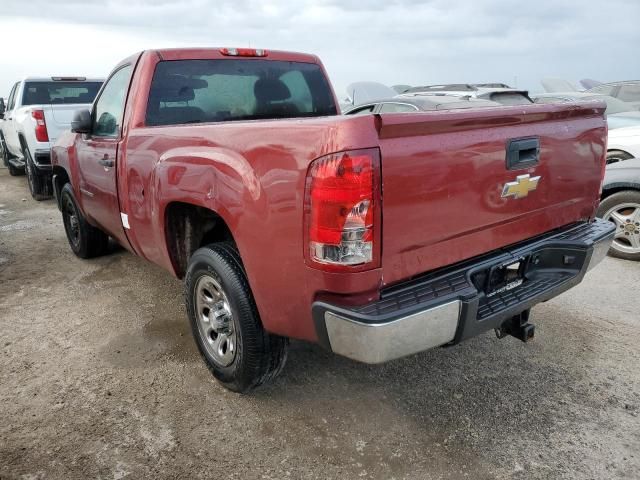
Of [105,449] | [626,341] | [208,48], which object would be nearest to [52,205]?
[208,48]

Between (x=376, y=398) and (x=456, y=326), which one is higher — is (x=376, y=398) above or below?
below

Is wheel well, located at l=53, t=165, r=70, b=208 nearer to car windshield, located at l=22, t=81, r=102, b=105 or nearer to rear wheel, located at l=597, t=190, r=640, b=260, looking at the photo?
car windshield, located at l=22, t=81, r=102, b=105

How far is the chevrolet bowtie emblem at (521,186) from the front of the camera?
238 centimetres

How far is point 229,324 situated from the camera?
2.78 m

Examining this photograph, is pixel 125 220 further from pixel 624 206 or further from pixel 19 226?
pixel 624 206

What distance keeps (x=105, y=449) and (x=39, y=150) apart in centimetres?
670

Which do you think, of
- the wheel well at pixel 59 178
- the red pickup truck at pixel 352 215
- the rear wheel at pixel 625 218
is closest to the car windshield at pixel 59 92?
the wheel well at pixel 59 178

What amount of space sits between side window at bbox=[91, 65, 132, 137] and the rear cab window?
0.33 metres

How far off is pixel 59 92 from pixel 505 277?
9276 millimetres

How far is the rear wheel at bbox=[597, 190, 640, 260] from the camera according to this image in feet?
16.0

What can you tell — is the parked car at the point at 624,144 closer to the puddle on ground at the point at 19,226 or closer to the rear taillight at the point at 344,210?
the rear taillight at the point at 344,210

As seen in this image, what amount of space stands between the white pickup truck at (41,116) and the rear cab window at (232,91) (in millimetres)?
5056

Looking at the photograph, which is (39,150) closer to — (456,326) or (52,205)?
(52,205)

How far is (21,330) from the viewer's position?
3.69 meters
